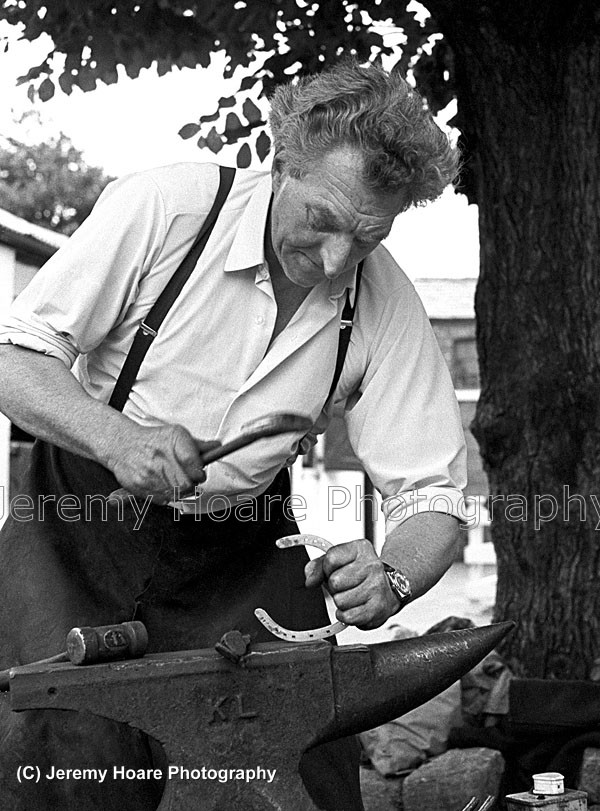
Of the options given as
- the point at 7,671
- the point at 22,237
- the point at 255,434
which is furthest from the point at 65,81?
the point at 22,237

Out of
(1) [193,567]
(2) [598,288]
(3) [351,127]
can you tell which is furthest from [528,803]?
(2) [598,288]

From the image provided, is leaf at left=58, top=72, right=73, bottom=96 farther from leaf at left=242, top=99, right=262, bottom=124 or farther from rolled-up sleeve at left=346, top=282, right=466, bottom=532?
rolled-up sleeve at left=346, top=282, right=466, bottom=532

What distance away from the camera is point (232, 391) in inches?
84.7

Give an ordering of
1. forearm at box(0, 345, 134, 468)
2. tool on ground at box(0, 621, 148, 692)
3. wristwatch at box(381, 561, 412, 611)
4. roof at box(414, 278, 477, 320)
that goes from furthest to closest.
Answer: roof at box(414, 278, 477, 320) → wristwatch at box(381, 561, 412, 611) → forearm at box(0, 345, 134, 468) → tool on ground at box(0, 621, 148, 692)

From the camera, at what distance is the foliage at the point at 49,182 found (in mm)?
31094

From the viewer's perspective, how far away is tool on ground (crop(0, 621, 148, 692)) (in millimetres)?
1599

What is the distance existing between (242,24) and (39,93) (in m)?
0.92

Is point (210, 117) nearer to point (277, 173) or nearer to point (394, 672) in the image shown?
point (277, 173)

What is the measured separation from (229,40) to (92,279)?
273cm

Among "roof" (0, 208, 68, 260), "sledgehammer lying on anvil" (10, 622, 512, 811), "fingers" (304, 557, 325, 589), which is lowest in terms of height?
"sledgehammer lying on anvil" (10, 622, 512, 811)

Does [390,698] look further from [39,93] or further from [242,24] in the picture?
[39,93]

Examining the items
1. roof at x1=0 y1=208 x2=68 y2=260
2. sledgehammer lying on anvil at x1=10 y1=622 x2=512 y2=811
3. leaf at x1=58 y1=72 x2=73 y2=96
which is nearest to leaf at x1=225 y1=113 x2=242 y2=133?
leaf at x1=58 y1=72 x2=73 y2=96

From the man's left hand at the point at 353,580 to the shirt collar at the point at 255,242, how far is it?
611 mm

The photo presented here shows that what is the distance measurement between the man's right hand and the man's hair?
0.59m
